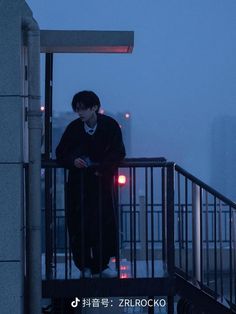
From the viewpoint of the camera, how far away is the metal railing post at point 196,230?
638cm

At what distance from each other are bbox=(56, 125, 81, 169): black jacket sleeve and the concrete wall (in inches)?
23.9

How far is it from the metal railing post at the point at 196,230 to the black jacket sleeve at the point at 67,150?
42.7 inches

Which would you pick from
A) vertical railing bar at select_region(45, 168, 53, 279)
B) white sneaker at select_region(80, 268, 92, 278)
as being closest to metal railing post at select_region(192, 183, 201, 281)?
white sneaker at select_region(80, 268, 92, 278)

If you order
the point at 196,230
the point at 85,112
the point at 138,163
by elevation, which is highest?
the point at 85,112

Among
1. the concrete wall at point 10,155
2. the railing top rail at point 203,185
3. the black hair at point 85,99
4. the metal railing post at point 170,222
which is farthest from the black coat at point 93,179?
the concrete wall at point 10,155

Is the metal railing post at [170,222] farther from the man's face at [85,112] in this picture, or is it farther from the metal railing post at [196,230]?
the man's face at [85,112]

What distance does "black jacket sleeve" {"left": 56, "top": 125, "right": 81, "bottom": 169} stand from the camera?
592 centimetres

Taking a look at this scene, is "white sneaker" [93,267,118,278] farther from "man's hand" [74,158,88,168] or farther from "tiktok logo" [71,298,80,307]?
"man's hand" [74,158,88,168]

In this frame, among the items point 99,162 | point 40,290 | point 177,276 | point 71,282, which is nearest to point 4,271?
point 40,290

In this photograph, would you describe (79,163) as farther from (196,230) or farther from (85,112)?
(196,230)

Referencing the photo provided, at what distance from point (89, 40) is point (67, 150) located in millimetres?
906

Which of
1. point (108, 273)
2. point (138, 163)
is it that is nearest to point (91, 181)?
point (138, 163)

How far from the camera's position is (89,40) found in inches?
238

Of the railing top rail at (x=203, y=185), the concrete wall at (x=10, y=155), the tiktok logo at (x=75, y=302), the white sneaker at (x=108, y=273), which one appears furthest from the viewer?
the tiktok logo at (x=75, y=302)
